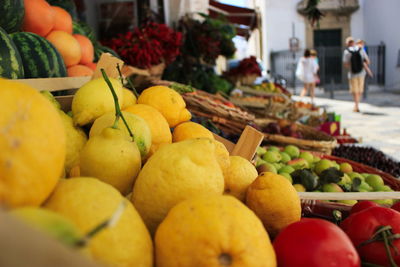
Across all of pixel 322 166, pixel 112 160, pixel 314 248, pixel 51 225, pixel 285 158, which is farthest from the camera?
pixel 285 158

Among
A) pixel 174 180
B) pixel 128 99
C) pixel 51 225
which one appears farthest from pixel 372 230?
pixel 128 99

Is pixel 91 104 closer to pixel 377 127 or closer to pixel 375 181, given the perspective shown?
pixel 375 181

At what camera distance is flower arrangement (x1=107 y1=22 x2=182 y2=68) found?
14.5ft

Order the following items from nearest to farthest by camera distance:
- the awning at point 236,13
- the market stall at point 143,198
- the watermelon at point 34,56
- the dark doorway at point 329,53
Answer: the market stall at point 143,198 → the watermelon at point 34,56 → the awning at point 236,13 → the dark doorway at point 329,53

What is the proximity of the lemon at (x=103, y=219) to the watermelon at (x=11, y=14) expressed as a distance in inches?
70.8

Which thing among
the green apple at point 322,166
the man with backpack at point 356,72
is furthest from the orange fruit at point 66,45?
the man with backpack at point 356,72

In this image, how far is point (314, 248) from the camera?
2.31 feet

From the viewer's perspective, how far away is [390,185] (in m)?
2.78

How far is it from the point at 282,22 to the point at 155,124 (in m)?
20.5

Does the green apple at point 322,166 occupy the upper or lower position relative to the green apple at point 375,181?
upper

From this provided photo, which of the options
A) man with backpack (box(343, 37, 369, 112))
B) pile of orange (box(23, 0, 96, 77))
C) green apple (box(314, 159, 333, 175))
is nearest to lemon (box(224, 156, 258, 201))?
pile of orange (box(23, 0, 96, 77))

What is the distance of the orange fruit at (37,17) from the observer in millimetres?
2381

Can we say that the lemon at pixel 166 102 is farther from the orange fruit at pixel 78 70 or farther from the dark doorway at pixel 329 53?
the dark doorway at pixel 329 53

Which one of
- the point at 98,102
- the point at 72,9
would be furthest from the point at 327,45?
the point at 98,102
